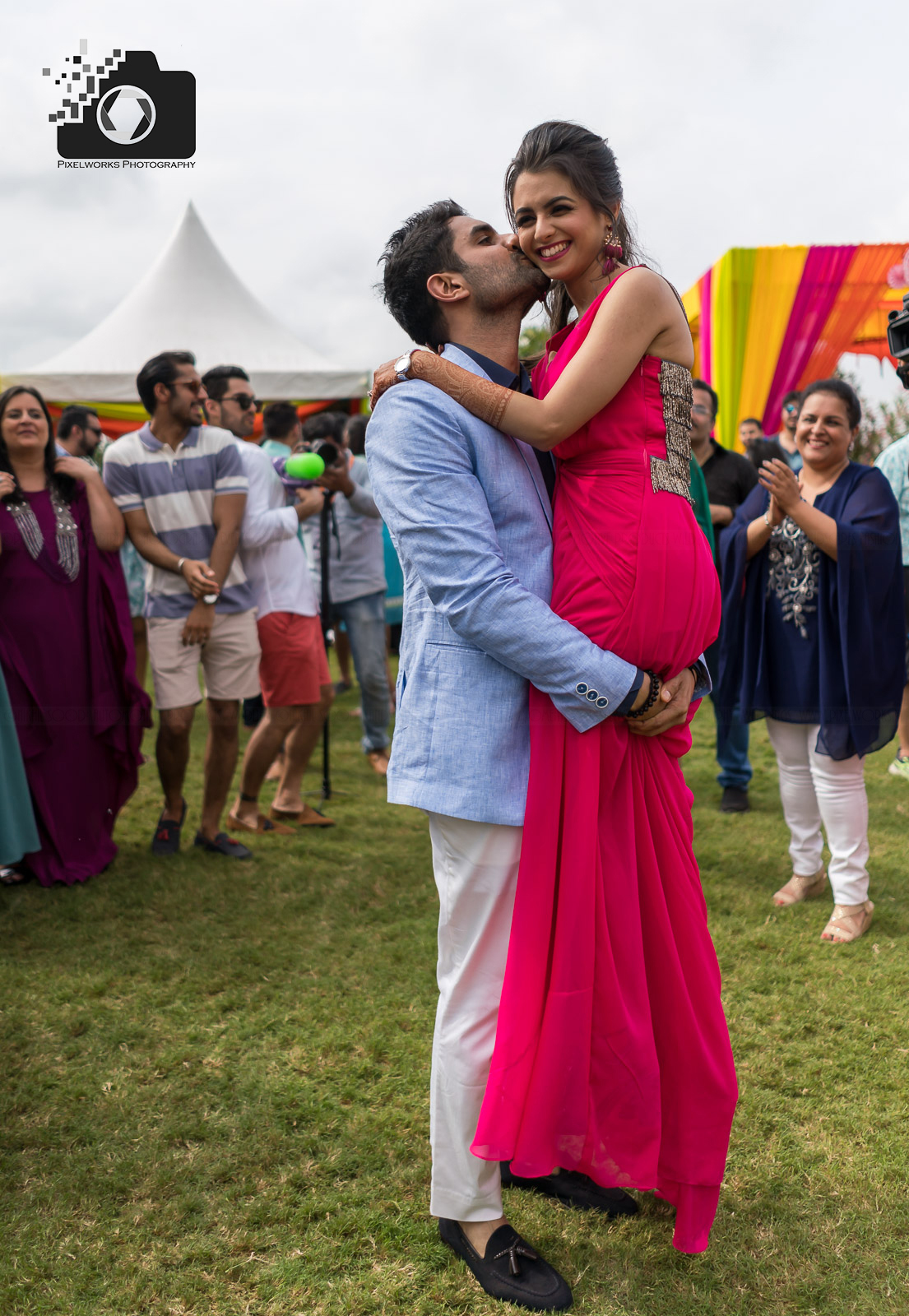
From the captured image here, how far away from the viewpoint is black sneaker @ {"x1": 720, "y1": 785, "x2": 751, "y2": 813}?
17.4ft

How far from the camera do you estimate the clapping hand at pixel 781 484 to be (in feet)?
11.3

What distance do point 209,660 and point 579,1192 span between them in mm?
3001

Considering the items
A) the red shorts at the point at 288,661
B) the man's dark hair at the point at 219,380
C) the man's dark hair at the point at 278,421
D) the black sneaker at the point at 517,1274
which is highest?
the man's dark hair at the point at 219,380

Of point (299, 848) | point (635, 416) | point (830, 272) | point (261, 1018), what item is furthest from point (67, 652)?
point (830, 272)

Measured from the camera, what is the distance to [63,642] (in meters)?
4.43

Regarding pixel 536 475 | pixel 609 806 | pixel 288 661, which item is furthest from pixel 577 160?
pixel 288 661

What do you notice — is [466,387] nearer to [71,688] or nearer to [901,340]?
[901,340]

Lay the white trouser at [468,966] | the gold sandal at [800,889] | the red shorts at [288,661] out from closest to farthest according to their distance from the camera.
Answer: the white trouser at [468,966]
the gold sandal at [800,889]
the red shorts at [288,661]

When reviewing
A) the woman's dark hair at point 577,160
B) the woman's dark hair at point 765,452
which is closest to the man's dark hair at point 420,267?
the woman's dark hair at point 577,160

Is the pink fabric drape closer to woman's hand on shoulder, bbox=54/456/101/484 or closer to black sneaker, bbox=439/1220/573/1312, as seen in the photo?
woman's hand on shoulder, bbox=54/456/101/484

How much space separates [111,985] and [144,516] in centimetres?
206

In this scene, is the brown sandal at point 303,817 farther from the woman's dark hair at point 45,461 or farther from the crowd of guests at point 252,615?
the woman's dark hair at point 45,461

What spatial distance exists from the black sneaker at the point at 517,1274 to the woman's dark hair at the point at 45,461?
350 centimetres

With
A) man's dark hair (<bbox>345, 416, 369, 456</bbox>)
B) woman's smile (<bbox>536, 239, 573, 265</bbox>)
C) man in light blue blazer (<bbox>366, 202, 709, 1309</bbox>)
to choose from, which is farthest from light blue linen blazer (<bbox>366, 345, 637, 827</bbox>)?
man's dark hair (<bbox>345, 416, 369, 456</bbox>)
